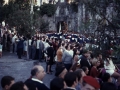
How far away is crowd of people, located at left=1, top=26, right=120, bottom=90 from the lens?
21.2 ft

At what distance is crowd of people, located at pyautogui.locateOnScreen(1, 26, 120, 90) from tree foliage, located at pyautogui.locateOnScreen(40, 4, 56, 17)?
26.4 metres

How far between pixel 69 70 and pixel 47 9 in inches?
1711

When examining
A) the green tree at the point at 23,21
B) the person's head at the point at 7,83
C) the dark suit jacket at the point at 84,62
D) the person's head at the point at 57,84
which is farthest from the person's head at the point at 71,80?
the green tree at the point at 23,21

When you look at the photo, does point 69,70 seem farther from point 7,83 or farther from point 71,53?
point 7,83

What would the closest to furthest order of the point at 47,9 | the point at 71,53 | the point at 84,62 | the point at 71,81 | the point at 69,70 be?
the point at 71,81 < the point at 84,62 < the point at 69,70 < the point at 71,53 < the point at 47,9

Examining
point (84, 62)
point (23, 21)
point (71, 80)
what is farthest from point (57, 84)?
point (23, 21)

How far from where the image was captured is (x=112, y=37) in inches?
278

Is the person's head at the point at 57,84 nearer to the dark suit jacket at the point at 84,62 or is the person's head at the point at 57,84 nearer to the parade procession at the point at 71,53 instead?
the parade procession at the point at 71,53

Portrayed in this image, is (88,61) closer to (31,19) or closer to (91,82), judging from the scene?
(91,82)

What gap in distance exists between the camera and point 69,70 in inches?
477

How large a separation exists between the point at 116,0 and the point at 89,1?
70 centimetres

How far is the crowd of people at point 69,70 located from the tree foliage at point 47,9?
26.4 m

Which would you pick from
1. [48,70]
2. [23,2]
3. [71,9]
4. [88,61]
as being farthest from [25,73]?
[71,9]

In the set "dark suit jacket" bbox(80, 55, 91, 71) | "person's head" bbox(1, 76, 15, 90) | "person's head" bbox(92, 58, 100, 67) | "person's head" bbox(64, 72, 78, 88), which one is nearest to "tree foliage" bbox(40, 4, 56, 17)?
"dark suit jacket" bbox(80, 55, 91, 71)
